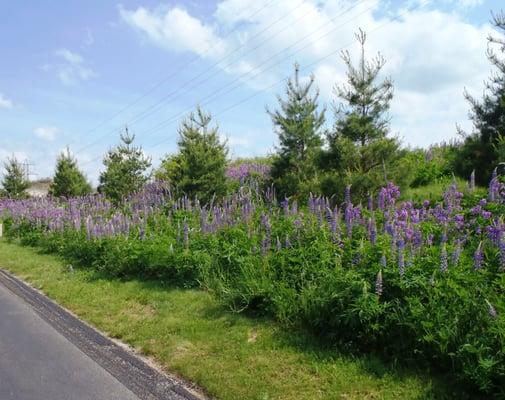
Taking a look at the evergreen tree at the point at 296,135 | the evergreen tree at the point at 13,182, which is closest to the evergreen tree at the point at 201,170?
the evergreen tree at the point at 296,135

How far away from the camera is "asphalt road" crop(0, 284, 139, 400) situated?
5.02 m

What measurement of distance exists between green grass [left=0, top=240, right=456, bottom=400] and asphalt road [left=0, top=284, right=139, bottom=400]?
2.24 feet

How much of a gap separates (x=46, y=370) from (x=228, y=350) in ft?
7.02

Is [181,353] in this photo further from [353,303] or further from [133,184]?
[133,184]

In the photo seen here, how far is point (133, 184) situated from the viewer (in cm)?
2425

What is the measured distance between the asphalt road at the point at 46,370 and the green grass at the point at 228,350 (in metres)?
0.68

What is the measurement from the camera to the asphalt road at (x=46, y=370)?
5.02 m

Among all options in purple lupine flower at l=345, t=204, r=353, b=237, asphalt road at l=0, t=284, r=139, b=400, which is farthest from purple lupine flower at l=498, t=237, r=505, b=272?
asphalt road at l=0, t=284, r=139, b=400

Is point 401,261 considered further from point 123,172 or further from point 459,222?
point 123,172

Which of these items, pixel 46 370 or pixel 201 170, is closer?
pixel 46 370

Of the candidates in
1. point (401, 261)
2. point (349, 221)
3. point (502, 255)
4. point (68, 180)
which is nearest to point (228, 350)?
point (401, 261)

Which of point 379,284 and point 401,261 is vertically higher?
point 401,261

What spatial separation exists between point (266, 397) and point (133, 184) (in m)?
20.8

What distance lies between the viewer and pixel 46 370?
18.5 ft
